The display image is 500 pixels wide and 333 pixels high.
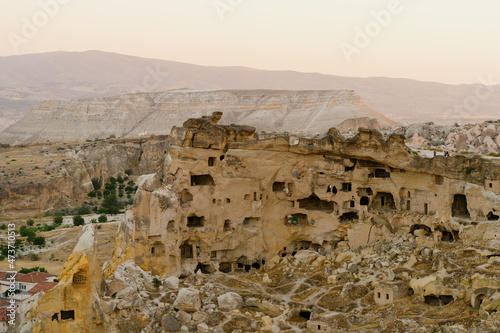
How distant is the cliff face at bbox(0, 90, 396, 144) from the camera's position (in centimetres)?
11794

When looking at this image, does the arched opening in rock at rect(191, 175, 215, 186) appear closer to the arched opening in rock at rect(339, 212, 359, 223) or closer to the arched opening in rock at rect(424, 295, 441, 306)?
the arched opening in rock at rect(339, 212, 359, 223)

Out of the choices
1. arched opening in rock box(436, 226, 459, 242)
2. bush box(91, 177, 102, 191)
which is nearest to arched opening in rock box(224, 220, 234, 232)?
arched opening in rock box(436, 226, 459, 242)

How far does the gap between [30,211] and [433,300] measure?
179 feet

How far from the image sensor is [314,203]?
31500 millimetres

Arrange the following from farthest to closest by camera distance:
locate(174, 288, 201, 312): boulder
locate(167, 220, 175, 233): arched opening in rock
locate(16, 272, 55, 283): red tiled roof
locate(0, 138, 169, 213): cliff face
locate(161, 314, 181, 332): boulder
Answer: locate(0, 138, 169, 213): cliff face < locate(16, 272, 55, 283): red tiled roof < locate(167, 220, 175, 233): arched opening in rock < locate(174, 288, 201, 312): boulder < locate(161, 314, 181, 332): boulder

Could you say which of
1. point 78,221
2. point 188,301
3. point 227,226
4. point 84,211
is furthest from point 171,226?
point 84,211

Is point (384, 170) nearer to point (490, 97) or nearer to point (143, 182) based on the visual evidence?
point (143, 182)

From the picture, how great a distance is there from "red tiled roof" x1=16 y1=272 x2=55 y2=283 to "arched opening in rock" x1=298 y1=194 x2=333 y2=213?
1716 centimetres

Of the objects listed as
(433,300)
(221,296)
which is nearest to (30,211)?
(221,296)

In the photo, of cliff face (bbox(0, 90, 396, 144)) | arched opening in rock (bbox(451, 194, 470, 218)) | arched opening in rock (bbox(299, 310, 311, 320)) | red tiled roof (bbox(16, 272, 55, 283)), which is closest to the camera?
arched opening in rock (bbox(299, 310, 311, 320))

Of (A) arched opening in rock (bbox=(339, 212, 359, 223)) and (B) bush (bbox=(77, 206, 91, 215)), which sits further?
(B) bush (bbox=(77, 206, 91, 215))

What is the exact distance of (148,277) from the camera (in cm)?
2528

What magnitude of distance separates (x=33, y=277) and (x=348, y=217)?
788 inches

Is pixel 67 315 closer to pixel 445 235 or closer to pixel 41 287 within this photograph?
pixel 41 287
